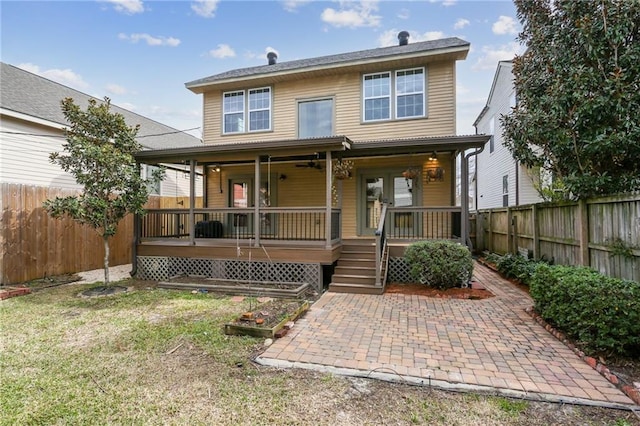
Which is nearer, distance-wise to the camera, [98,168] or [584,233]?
[584,233]

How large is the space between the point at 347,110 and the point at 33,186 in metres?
8.85

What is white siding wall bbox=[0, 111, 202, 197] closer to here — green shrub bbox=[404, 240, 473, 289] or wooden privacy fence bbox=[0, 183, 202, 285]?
wooden privacy fence bbox=[0, 183, 202, 285]

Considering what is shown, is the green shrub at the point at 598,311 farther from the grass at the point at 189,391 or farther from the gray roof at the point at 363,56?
the gray roof at the point at 363,56

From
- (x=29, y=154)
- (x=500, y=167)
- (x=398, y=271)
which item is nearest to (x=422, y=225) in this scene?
(x=398, y=271)

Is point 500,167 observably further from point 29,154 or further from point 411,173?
point 29,154

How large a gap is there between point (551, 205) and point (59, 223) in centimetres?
1217

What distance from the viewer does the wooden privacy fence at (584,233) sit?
429cm

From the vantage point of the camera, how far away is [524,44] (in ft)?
22.9

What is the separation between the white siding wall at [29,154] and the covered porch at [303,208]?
13.7 feet

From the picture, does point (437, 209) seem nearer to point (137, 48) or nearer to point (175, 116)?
point (137, 48)

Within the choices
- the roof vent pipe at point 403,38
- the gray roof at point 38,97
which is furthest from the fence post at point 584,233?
the gray roof at point 38,97

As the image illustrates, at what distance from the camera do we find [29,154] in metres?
9.88

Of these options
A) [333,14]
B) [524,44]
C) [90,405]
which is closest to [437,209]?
[524,44]

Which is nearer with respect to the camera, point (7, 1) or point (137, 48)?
point (7, 1)
